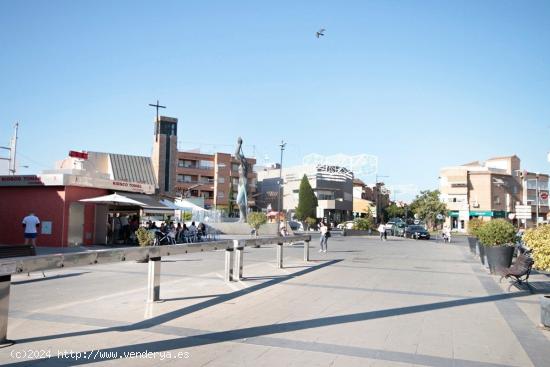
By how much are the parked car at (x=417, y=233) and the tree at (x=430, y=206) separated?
29.4m

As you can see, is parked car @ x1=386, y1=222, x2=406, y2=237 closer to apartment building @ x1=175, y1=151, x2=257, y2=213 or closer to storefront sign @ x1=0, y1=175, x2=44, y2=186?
apartment building @ x1=175, y1=151, x2=257, y2=213

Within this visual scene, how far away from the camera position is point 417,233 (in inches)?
1896

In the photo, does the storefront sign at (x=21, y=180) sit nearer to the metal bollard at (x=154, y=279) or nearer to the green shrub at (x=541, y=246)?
the metal bollard at (x=154, y=279)

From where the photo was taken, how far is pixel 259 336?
6.70m

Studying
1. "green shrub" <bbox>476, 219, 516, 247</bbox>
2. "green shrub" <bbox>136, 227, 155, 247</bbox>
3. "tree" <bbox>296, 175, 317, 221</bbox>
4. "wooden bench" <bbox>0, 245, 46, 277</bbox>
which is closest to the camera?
"wooden bench" <bbox>0, 245, 46, 277</bbox>

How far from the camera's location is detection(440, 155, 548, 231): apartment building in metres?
78.6

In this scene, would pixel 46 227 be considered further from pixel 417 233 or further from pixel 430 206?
pixel 430 206

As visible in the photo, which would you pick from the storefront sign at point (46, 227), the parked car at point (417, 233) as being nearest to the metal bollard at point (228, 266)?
the storefront sign at point (46, 227)

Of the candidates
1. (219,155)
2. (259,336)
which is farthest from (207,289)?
(219,155)

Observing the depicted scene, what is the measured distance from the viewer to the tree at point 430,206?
254ft

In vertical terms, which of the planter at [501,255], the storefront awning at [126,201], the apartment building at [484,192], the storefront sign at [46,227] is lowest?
the planter at [501,255]

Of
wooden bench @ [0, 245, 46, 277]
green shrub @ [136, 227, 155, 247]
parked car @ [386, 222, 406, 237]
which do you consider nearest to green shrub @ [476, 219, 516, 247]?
green shrub @ [136, 227, 155, 247]

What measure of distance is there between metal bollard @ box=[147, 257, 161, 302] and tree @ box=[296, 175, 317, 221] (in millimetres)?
75320

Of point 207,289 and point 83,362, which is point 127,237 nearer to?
point 207,289
